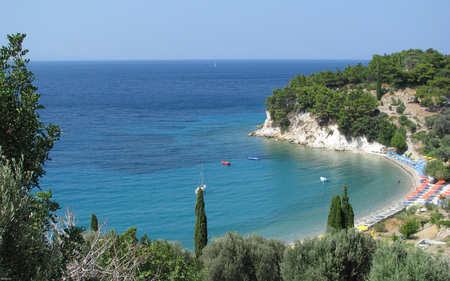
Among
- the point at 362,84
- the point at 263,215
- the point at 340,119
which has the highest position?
the point at 362,84

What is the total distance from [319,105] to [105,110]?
53720 mm

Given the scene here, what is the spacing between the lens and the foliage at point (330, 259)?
15.1 m

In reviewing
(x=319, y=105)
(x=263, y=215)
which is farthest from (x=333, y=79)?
(x=263, y=215)

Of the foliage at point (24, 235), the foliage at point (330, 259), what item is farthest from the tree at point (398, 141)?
the foliage at point (24, 235)

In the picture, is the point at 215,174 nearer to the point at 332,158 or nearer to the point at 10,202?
the point at 332,158

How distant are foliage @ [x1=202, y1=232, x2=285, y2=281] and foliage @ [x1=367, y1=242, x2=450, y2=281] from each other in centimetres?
582

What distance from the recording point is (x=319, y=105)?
56.1m

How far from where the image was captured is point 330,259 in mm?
15086

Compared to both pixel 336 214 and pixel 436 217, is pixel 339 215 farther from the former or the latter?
pixel 436 217

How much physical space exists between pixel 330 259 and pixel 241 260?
179 inches

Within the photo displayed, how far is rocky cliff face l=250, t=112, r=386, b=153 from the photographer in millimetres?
52500

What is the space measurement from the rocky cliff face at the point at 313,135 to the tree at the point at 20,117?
49587mm

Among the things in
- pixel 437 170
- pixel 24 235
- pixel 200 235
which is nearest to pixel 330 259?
pixel 200 235

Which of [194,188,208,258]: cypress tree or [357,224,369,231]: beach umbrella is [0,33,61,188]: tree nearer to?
[194,188,208,258]: cypress tree
